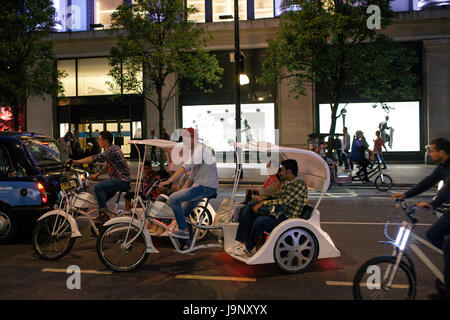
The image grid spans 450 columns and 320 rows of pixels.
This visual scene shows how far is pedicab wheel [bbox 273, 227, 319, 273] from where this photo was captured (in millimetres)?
5105

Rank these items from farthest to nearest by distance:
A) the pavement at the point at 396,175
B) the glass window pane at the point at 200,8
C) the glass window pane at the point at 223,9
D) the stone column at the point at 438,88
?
1. the glass window pane at the point at 200,8
2. the glass window pane at the point at 223,9
3. the stone column at the point at 438,88
4. the pavement at the point at 396,175

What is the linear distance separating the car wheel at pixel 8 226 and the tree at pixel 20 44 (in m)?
11.7

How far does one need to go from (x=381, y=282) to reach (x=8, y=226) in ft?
18.7

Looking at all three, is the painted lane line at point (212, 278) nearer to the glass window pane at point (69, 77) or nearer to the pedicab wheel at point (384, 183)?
the pedicab wheel at point (384, 183)

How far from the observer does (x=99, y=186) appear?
6.47 m

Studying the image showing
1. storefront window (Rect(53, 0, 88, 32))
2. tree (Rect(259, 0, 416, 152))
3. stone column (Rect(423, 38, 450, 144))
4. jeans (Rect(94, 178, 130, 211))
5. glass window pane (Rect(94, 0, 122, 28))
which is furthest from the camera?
storefront window (Rect(53, 0, 88, 32))

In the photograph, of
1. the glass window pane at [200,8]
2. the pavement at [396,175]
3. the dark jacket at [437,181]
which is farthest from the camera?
the glass window pane at [200,8]

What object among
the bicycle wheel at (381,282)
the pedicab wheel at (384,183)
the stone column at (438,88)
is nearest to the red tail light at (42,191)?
the bicycle wheel at (381,282)

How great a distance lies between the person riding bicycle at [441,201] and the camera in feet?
13.4

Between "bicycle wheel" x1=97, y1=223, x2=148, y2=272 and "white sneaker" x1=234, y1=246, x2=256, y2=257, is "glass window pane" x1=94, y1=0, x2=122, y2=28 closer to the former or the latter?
"bicycle wheel" x1=97, y1=223, x2=148, y2=272

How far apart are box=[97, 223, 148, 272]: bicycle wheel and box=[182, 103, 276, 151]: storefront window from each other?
16756 millimetres

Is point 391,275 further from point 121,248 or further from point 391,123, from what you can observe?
point 391,123

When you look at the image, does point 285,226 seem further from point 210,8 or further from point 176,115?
point 210,8

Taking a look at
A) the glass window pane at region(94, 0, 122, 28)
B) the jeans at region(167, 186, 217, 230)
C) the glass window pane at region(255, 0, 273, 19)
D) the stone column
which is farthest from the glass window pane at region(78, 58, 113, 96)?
the jeans at region(167, 186, 217, 230)
